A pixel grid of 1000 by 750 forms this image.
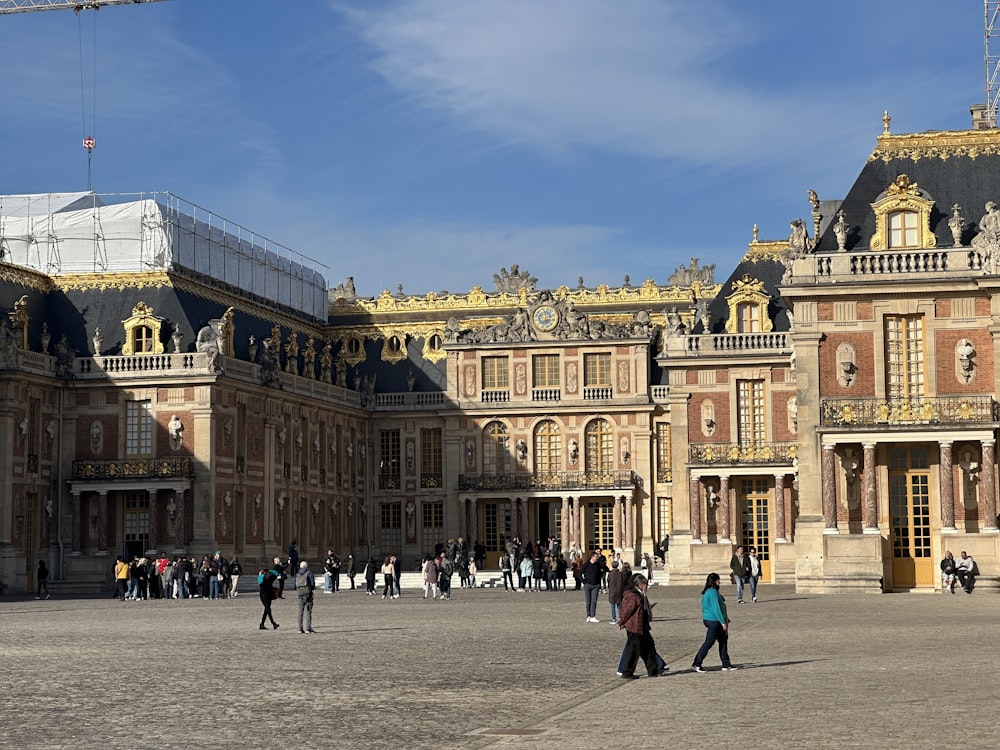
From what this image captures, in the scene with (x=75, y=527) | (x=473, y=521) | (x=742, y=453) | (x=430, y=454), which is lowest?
(x=473, y=521)

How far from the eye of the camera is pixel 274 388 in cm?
6203

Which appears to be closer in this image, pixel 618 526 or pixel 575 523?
pixel 618 526

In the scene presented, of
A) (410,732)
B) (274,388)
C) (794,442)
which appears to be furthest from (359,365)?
(410,732)

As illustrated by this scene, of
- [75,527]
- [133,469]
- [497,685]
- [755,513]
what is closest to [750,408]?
[755,513]

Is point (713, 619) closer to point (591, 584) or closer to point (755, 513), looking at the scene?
point (591, 584)

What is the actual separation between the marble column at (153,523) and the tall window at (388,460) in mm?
17659

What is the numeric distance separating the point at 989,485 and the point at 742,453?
48.6 ft

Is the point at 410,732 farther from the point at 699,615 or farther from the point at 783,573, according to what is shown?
the point at 783,573

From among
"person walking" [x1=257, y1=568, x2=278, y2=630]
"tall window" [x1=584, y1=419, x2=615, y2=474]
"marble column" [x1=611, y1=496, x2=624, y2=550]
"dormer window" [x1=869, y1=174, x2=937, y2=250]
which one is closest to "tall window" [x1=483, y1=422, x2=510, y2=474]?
"tall window" [x1=584, y1=419, x2=615, y2=474]

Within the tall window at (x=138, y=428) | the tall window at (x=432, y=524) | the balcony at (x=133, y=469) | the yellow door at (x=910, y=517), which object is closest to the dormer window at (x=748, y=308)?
the yellow door at (x=910, y=517)

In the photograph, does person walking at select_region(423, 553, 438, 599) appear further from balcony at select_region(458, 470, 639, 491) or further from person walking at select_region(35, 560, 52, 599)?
balcony at select_region(458, 470, 639, 491)

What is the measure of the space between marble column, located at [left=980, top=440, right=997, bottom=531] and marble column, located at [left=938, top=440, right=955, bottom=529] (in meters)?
0.76

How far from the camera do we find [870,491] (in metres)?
40.4

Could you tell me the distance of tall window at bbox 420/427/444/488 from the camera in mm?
72812
